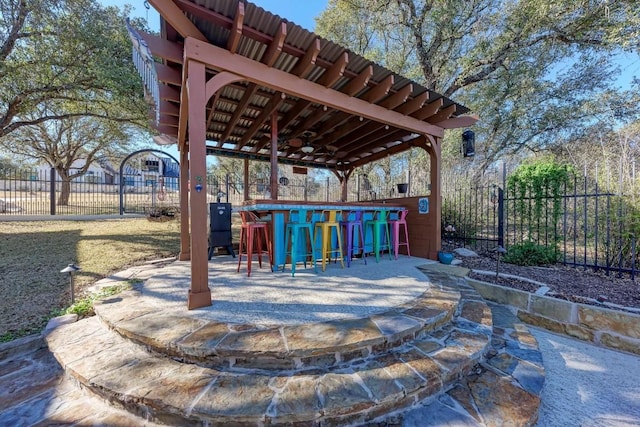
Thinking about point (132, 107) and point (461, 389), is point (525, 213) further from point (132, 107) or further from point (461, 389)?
point (132, 107)

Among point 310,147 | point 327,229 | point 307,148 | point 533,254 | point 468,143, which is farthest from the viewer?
point 307,148

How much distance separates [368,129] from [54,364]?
5.52 metres

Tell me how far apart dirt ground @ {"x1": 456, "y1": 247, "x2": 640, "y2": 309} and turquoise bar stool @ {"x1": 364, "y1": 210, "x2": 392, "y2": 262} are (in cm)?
146

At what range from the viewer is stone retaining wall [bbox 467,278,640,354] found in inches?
106

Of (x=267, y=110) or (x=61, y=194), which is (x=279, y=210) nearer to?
(x=267, y=110)

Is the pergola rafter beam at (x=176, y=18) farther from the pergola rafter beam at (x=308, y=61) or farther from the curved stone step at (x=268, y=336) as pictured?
A: the curved stone step at (x=268, y=336)

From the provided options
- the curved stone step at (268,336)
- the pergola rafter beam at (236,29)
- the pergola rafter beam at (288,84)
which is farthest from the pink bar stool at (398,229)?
the pergola rafter beam at (236,29)

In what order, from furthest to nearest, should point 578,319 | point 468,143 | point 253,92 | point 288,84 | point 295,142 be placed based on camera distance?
point 295,142
point 468,143
point 253,92
point 288,84
point 578,319

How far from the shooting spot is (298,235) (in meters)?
3.97

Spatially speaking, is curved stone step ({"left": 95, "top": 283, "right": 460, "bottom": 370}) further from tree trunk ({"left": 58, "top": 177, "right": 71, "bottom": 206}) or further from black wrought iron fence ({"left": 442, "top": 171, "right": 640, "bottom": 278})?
tree trunk ({"left": 58, "top": 177, "right": 71, "bottom": 206})

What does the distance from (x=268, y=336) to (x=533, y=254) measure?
16.3 ft

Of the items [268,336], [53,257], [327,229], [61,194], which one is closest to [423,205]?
[327,229]

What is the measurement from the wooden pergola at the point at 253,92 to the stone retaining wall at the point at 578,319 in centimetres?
185

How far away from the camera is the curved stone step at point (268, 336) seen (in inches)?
69.8
